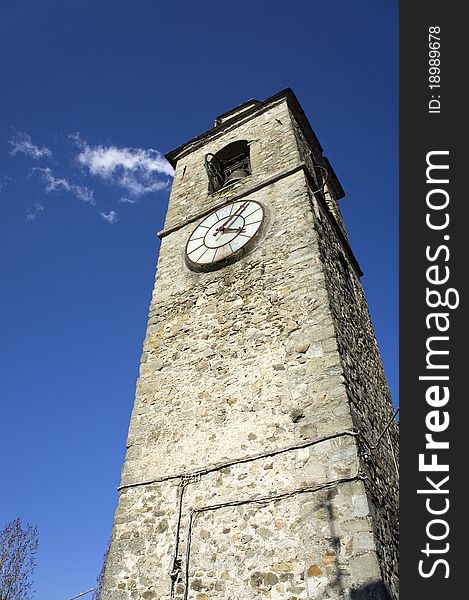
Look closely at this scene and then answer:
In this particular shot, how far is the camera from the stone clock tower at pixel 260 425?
12.3ft

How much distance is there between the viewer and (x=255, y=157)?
27.9 ft

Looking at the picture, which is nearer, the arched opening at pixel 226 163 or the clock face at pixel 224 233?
the clock face at pixel 224 233

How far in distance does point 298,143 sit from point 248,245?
3.02 m

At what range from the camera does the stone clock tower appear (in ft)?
12.3

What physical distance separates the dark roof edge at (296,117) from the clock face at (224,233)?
126 inches

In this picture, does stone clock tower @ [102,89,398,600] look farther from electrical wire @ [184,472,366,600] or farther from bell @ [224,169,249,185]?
bell @ [224,169,249,185]

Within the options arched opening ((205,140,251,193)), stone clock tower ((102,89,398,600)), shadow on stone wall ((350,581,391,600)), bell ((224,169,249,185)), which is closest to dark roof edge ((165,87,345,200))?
arched opening ((205,140,251,193))

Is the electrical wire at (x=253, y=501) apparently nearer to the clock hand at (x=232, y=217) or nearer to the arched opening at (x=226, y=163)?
the clock hand at (x=232, y=217)

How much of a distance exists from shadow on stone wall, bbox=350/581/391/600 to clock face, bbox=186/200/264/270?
419 cm

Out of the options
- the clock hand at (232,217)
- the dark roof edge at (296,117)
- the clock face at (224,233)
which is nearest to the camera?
the clock face at (224,233)

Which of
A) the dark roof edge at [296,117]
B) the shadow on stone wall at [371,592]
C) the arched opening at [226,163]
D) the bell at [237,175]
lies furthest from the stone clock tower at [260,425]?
the dark roof edge at [296,117]

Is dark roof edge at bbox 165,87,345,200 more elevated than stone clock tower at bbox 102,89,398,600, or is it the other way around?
dark roof edge at bbox 165,87,345,200

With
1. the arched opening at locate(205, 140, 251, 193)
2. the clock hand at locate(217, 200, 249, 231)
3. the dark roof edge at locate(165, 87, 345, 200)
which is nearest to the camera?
the clock hand at locate(217, 200, 249, 231)

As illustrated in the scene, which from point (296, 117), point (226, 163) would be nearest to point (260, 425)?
point (226, 163)
